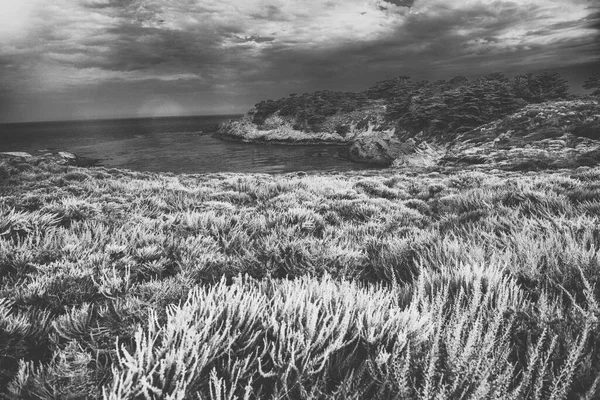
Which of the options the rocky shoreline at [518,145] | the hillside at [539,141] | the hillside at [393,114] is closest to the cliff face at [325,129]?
the hillside at [393,114]

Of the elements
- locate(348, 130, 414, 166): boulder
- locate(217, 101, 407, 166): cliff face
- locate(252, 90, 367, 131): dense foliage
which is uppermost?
locate(252, 90, 367, 131): dense foliage

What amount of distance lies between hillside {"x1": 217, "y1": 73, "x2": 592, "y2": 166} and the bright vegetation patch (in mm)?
39648

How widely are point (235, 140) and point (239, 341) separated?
89194mm

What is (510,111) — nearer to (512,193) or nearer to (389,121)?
(389,121)

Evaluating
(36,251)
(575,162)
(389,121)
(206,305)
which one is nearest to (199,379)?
(206,305)

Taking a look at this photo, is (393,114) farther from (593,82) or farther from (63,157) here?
(63,157)

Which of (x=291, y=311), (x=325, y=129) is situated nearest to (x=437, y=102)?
(x=325, y=129)

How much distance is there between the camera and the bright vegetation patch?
122cm

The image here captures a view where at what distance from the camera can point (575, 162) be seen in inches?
869

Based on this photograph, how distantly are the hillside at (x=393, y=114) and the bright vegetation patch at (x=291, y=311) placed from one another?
39.6 metres

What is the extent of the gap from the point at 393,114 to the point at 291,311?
74952 millimetres

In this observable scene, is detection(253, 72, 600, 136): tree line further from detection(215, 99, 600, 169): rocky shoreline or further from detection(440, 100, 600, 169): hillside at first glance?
detection(440, 100, 600, 169): hillside

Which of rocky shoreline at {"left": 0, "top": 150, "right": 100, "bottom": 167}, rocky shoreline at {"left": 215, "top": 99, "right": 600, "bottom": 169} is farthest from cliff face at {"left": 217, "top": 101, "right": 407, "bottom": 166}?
rocky shoreline at {"left": 0, "top": 150, "right": 100, "bottom": 167}

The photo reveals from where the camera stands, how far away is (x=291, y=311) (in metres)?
1.61
